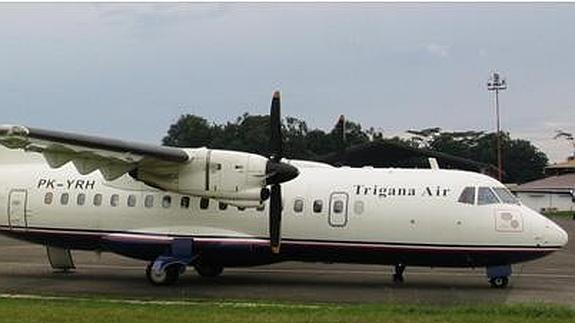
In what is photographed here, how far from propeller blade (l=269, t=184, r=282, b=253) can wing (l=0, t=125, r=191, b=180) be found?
1.96 metres

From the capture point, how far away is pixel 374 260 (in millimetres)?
17672

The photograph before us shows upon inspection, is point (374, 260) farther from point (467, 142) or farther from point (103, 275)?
point (467, 142)

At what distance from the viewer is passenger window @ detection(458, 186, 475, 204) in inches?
682

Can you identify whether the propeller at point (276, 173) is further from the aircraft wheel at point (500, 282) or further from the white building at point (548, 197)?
the white building at point (548, 197)

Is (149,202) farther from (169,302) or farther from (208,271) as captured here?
(169,302)

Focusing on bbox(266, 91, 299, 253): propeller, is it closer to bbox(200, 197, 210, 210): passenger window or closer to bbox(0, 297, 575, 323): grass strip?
bbox(200, 197, 210, 210): passenger window

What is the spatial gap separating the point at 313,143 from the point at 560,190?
34313 mm

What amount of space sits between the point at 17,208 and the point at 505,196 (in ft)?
36.6


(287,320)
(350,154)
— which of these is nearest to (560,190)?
(350,154)

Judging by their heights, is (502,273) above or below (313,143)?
below

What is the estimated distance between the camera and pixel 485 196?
17391 mm

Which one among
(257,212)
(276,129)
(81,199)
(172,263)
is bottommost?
(172,263)

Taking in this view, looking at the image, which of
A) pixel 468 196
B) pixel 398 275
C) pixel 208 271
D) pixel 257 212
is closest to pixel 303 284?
pixel 257 212

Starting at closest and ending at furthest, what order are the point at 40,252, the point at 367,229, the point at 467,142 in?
the point at 367,229 → the point at 40,252 → the point at 467,142
